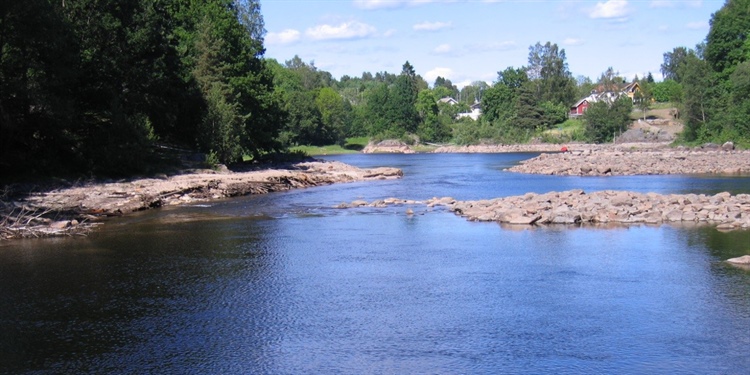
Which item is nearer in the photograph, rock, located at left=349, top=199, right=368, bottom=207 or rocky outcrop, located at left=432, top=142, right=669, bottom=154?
rock, located at left=349, top=199, right=368, bottom=207

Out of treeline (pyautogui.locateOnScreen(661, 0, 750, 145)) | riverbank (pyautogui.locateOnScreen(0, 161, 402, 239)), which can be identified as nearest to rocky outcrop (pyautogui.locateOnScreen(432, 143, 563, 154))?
treeline (pyautogui.locateOnScreen(661, 0, 750, 145))

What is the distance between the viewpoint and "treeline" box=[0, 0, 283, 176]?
36.5m

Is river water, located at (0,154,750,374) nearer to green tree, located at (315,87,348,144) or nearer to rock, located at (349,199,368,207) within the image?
rock, located at (349,199,368,207)

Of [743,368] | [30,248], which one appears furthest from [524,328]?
[30,248]

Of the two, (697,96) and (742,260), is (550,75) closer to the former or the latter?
(697,96)

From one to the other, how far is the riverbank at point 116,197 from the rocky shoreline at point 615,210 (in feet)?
52.2

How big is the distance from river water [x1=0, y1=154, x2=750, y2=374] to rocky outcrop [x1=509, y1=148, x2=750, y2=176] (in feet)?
119

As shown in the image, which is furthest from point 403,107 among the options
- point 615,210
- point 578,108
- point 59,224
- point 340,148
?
point 59,224

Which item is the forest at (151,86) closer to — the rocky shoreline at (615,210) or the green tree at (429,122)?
the rocky shoreline at (615,210)

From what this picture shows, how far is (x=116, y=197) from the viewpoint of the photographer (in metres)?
36.5

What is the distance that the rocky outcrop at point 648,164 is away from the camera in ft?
205

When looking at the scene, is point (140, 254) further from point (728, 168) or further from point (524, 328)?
point (728, 168)

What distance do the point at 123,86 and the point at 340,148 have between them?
86511 mm

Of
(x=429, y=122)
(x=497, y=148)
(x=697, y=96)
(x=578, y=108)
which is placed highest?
(x=578, y=108)
